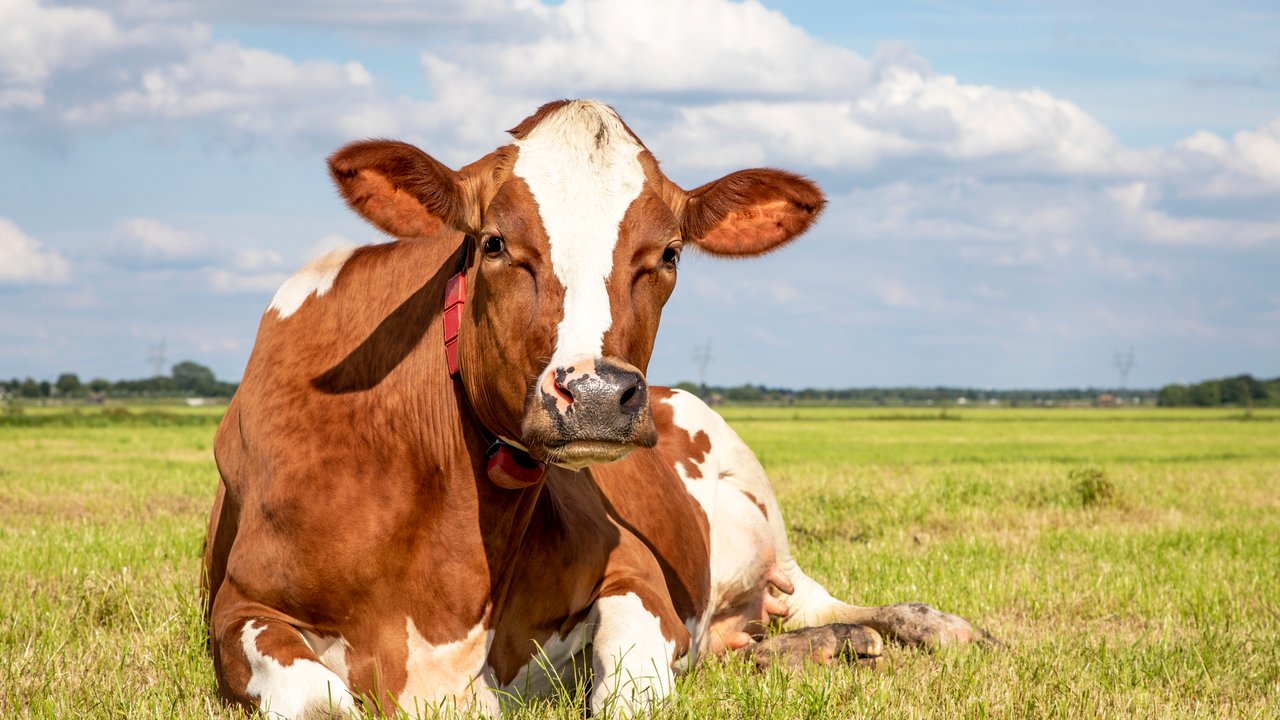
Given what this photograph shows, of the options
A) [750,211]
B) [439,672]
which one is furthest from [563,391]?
[750,211]

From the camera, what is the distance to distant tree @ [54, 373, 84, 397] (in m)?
179

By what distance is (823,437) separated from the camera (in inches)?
2188

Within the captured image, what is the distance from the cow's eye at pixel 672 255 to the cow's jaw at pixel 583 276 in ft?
0.92

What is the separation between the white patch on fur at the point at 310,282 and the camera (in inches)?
229

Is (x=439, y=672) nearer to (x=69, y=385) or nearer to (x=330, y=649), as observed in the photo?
(x=330, y=649)

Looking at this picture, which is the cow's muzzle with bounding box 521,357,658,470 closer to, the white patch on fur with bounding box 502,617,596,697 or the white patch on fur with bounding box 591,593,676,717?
the white patch on fur with bounding box 591,593,676,717

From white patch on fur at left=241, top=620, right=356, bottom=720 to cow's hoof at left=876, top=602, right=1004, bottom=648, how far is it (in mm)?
3241

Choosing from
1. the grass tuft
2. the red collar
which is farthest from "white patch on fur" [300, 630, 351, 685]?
the grass tuft

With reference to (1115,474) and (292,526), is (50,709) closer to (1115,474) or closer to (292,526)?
(292,526)

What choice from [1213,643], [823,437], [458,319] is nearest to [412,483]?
[458,319]

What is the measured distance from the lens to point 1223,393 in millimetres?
186000

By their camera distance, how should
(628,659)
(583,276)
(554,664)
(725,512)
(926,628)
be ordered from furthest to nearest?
(725,512)
(926,628)
(554,664)
(628,659)
(583,276)

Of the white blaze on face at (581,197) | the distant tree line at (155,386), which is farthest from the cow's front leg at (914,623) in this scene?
the distant tree line at (155,386)

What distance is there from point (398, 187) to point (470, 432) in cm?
107
